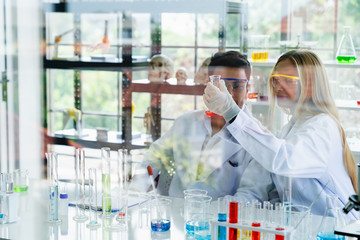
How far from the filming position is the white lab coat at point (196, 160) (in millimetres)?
2781

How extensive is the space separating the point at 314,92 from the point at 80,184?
3.75 feet

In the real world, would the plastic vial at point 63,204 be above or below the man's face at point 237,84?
below

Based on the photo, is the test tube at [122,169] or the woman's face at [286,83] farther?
the woman's face at [286,83]

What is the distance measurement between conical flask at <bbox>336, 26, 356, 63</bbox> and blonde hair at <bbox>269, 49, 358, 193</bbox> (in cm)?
10

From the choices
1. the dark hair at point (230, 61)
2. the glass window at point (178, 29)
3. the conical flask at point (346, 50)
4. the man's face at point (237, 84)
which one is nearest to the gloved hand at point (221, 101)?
the man's face at point (237, 84)

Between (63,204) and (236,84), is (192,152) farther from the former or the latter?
(63,204)

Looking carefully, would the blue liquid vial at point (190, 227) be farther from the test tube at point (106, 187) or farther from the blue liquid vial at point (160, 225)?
the test tube at point (106, 187)

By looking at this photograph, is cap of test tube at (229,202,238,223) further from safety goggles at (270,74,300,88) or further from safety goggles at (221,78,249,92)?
safety goggles at (221,78,249,92)

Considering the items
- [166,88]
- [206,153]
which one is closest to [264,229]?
[206,153]

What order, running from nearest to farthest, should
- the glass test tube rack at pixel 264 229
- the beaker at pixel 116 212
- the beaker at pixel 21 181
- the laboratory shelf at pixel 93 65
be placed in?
the glass test tube rack at pixel 264 229
the beaker at pixel 116 212
the beaker at pixel 21 181
the laboratory shelf at pixel 93 65

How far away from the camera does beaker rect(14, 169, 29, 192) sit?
7.54 ft

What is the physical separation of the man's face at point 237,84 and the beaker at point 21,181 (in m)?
1.09

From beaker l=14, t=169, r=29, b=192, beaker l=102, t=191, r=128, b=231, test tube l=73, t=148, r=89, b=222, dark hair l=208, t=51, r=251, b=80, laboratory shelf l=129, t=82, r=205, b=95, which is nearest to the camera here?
beaker l=102, t=191, r=128, b=231

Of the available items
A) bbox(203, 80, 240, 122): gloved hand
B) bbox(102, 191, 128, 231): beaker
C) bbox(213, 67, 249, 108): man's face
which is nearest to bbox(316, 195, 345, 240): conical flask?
bbox(102, 191, 128, 231): beaker
